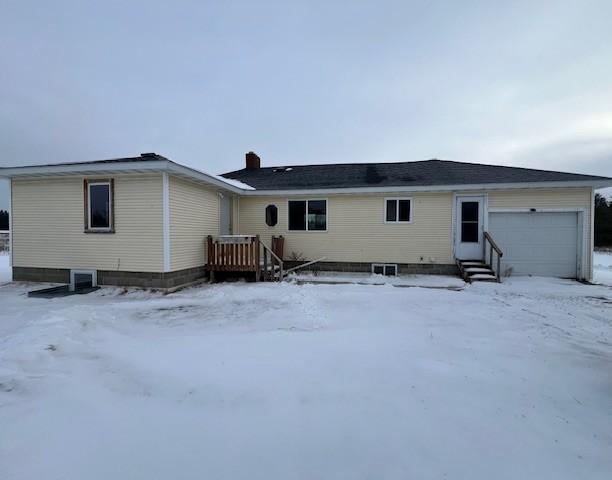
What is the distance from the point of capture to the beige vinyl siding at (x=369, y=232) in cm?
1023

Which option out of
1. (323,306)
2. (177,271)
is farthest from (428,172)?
(177,271)

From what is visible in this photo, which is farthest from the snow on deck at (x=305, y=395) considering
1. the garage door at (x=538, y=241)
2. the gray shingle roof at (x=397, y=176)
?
the gray shingle roof at (x=397, y=176)

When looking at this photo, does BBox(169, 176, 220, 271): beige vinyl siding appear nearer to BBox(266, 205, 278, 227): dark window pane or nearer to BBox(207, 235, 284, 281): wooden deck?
BBox(207, 235, 284, 281): wooden deck

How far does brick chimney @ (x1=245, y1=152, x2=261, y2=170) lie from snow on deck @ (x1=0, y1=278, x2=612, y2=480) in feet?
37.3

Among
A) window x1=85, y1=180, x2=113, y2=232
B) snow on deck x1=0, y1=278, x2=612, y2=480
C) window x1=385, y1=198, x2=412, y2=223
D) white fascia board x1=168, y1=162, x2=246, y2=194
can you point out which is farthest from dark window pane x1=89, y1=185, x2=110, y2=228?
window x1=385, y1=198, x2=412, y2=223

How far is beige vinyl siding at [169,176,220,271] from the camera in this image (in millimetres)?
7770

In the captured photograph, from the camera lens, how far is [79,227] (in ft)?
26.5

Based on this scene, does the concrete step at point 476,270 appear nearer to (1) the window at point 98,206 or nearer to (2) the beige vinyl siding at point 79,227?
(2) the beige vinyl siding at point 79,227

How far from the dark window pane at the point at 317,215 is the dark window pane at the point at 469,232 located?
4658mm

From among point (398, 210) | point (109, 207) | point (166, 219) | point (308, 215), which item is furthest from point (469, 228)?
point (109, 207)

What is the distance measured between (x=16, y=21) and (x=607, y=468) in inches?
677

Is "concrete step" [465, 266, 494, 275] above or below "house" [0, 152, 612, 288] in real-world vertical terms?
below

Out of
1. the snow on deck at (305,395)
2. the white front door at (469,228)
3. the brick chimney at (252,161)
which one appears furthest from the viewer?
the brick chimney at (252,161)

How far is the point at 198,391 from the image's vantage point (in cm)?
280
